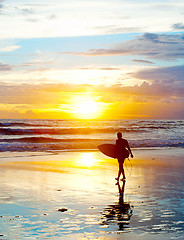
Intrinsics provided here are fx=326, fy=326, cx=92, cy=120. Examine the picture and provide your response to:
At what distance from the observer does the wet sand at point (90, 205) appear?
6.82m

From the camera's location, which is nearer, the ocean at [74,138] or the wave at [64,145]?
the wave at [64,145]

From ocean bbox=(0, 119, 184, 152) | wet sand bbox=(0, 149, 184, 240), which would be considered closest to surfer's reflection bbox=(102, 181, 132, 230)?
wet sand bbox=(0, 149, 184, 240)

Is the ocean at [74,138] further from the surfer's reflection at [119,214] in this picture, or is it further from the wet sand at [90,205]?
the surfer's reflection at [119,214]

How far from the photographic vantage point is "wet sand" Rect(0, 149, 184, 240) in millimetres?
6824

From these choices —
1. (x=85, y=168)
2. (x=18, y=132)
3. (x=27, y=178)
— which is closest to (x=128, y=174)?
(x=85, y=168)

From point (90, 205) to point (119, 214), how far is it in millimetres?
1115

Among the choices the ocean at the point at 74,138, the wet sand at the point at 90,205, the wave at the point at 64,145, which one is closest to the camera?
the wet sand at the point at 90,205

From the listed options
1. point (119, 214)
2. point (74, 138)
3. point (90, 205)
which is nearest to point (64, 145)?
point (74, 138)

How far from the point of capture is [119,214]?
8.14 meters

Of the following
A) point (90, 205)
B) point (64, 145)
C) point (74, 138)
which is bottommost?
point (90, 205)

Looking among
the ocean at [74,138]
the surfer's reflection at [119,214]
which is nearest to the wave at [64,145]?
the ocean at [74,138]

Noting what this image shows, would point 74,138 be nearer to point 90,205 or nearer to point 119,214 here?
point 90,205

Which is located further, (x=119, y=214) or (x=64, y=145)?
(x=64, y=145)

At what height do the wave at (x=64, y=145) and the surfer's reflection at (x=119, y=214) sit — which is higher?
the wave at (x=64, y=145)
